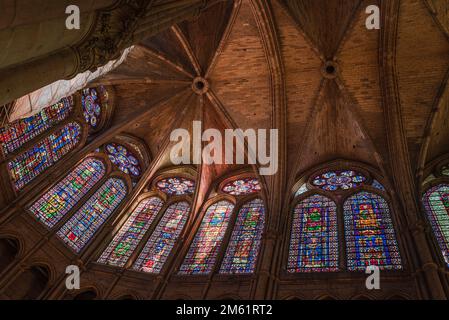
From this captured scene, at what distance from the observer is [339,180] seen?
18234mm

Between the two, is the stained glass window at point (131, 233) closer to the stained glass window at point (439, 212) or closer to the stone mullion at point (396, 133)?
the stone mullion at point (396, 133)

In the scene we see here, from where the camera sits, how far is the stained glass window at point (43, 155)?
14.6 meters

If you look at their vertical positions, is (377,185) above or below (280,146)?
below

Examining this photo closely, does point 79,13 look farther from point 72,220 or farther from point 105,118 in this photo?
point 105,118

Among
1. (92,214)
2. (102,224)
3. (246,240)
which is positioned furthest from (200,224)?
(92,214)

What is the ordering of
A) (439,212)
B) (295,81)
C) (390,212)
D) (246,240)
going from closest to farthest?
(439,212) < (390,212) < (246,240) < (295,81)

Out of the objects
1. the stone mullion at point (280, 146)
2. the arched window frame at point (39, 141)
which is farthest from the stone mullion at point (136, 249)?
the stone mullion at point (280, 146)

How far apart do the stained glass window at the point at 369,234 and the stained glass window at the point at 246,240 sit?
276 centimetres

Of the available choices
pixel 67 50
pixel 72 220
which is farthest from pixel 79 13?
pixel 72 220

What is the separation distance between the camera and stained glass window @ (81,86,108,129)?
17.9 metres

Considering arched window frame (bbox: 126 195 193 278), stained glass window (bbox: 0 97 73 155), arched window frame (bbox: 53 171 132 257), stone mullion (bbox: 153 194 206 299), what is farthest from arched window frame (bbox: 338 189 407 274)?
stained glass window (bbox: 0 97 73 155)

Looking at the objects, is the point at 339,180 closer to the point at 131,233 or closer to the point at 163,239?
the point at 163,239

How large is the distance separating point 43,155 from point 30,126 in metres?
0.96
